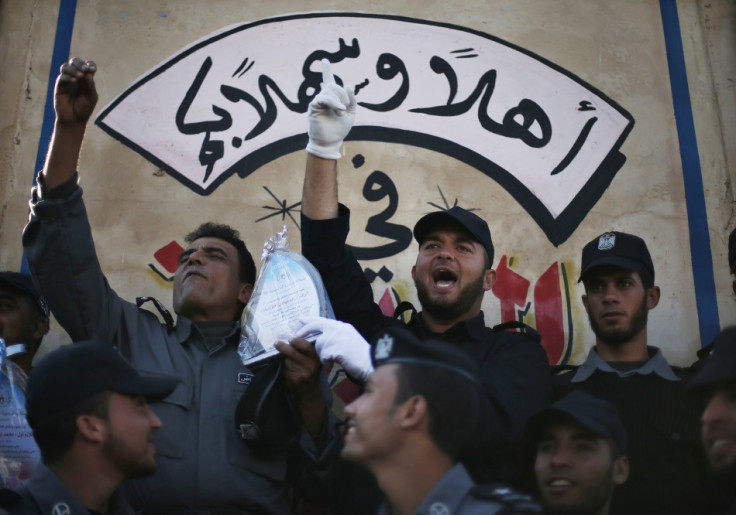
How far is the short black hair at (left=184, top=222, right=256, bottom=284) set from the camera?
3.88m

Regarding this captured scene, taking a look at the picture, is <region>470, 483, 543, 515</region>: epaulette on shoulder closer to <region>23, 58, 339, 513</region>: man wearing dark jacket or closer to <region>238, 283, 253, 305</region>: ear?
<region>23, 58, 339, 513</region>: man wearing dark jacket

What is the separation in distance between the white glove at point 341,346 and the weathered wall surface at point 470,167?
1.20 metres

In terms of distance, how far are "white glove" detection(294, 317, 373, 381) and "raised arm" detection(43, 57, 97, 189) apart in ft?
3.10

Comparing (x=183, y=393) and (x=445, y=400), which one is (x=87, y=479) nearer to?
(x=183, y=393)

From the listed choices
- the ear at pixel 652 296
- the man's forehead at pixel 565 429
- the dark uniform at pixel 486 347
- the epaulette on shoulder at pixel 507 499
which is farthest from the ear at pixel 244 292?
the epaulette on shoulder at pixel 507 499

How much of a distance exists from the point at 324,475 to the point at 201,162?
1.85 m

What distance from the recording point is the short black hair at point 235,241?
3.88m

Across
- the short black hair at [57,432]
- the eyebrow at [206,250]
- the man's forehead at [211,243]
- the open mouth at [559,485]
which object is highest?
the man's forehead at [211,243]

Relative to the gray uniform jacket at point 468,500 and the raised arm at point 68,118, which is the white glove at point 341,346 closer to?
the gray uniform jacket at point 468,500

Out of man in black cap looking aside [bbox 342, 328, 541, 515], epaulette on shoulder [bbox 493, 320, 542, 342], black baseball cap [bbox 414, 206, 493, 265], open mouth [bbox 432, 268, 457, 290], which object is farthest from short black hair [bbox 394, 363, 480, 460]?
black baseball cap [bbox 414, 206, 493, 265]

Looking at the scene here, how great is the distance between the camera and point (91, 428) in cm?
262

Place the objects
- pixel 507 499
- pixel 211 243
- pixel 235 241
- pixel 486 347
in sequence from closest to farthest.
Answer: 1. pixel 507 499
2. pixel 486 347
3. pixel 211 243
4. pixel 235 241

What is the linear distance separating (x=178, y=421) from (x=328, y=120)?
1.18 metres

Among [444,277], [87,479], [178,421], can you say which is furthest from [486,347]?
[87,479]
